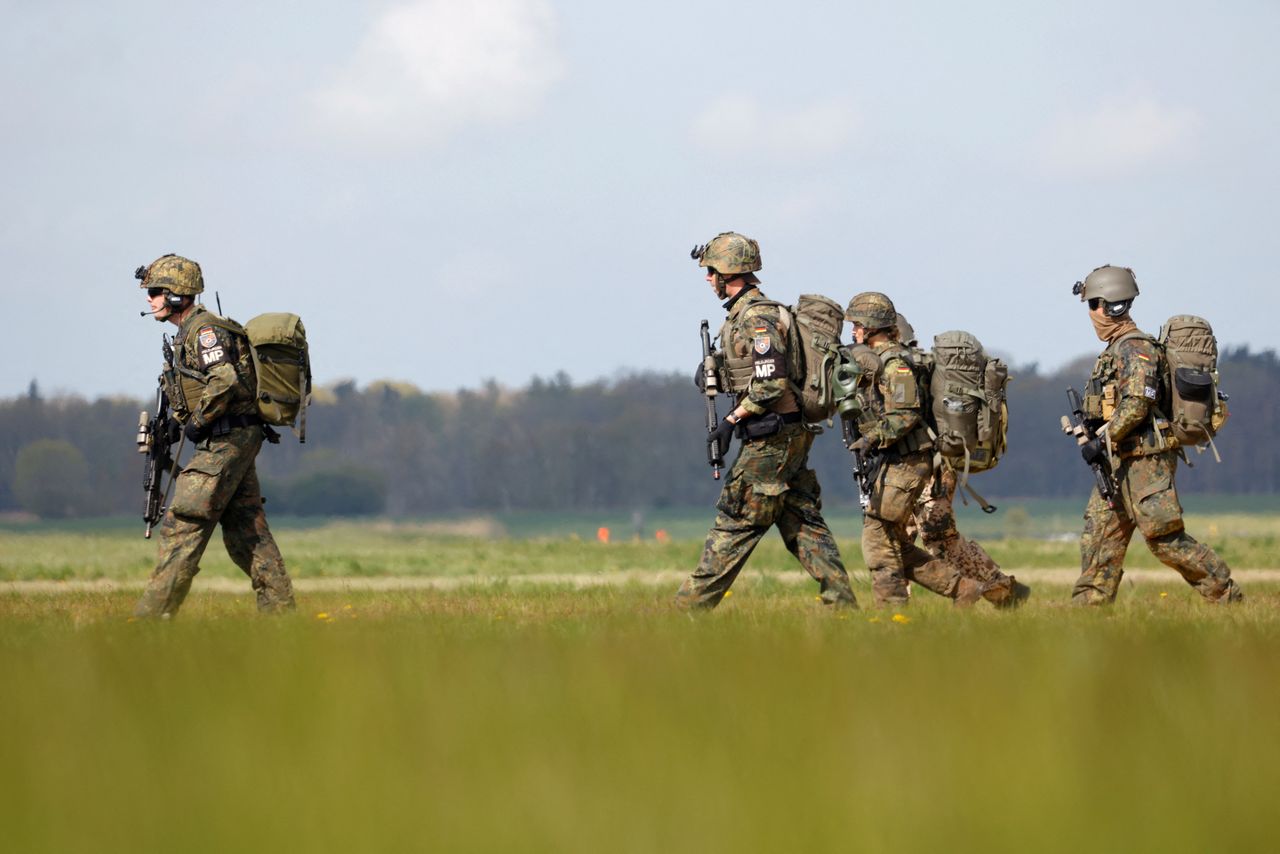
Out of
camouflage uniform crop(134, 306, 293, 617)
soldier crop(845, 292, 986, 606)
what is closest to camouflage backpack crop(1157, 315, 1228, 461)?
soldier crop(845, 292, 986, 606)

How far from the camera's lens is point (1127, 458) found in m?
12.8

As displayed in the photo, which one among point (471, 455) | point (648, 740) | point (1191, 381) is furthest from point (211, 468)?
point (471, 455)

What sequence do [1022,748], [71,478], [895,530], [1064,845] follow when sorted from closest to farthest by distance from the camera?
→ [1064,845] → [1022,748] → [895,530] → [71,478]

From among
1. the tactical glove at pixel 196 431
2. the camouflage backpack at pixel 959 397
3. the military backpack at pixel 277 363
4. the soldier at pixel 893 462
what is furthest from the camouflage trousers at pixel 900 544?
the tactical glove at pixel 196 431

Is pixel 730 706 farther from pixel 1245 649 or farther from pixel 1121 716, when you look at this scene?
pixel 1245 649

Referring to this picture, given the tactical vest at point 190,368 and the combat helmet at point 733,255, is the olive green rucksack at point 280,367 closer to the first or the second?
the tactical vest at point 190,368

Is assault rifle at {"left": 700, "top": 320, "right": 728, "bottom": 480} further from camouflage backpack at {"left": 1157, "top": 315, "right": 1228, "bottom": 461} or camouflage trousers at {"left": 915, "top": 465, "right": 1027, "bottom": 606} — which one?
camouflage backpack at {"left": 1157, "top": 315, "right": 1228, "bottom": 461}

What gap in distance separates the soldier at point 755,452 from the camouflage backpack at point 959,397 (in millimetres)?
1245

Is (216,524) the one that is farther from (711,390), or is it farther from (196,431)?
(711,390)

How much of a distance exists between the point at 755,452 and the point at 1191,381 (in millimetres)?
3050

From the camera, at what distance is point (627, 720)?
6078mm

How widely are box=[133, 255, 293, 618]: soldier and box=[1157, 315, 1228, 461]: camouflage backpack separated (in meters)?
6.32

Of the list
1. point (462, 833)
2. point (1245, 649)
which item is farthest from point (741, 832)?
point (1245, 649)

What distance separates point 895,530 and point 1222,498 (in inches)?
2764
